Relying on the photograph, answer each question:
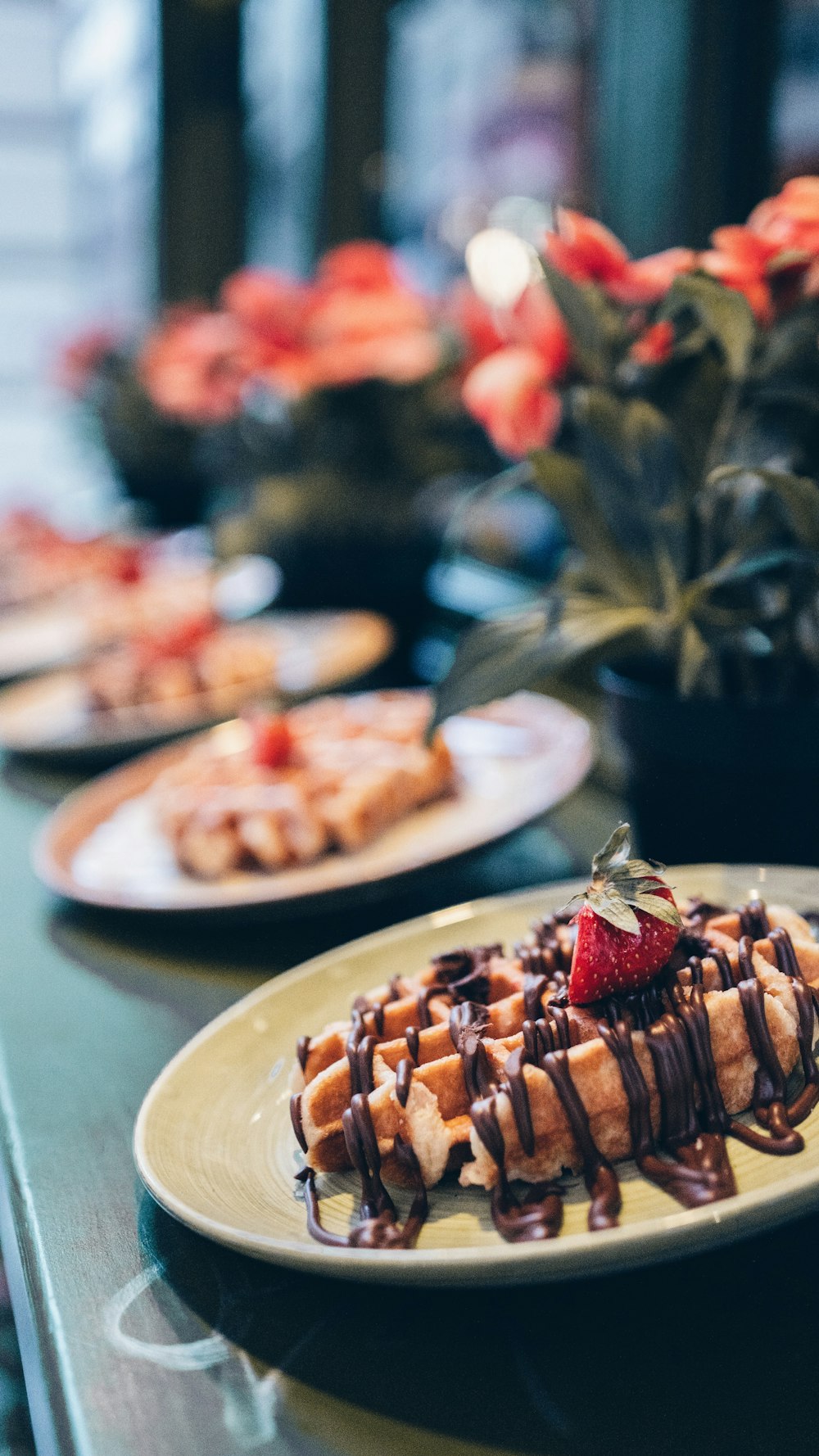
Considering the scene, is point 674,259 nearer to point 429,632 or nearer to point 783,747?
point 783,747

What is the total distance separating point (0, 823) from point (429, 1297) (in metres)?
1.01

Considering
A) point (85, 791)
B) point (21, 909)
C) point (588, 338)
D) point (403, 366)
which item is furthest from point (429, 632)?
point (588, 338)

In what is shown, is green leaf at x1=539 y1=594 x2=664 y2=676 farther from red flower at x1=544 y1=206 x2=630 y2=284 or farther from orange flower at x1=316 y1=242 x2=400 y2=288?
orange flower at x1=316 y1=242 x2=400 y2=288

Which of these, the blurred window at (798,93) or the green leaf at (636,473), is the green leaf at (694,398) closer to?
the green leaf at (636,473)

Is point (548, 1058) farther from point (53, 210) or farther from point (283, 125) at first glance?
point (53, 210)

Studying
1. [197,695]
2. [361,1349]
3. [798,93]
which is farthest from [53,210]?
[361,1349]

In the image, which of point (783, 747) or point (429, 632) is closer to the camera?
point (783, 747)

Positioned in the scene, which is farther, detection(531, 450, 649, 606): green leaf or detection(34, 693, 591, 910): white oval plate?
detection(34, 693, 591, 910): white oval plate

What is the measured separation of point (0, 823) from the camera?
59.4 inches

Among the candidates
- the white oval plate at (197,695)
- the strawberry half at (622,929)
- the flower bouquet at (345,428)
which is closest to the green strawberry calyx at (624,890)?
the strawberry half at (622,929)

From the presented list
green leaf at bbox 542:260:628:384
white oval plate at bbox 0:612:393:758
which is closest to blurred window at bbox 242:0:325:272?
white oval plate at bbox 0:612:393:758

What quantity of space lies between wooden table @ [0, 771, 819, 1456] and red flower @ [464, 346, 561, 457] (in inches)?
26.2

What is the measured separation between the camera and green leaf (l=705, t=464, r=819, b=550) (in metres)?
0.83

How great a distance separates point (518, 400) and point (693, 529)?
0.72 ft
